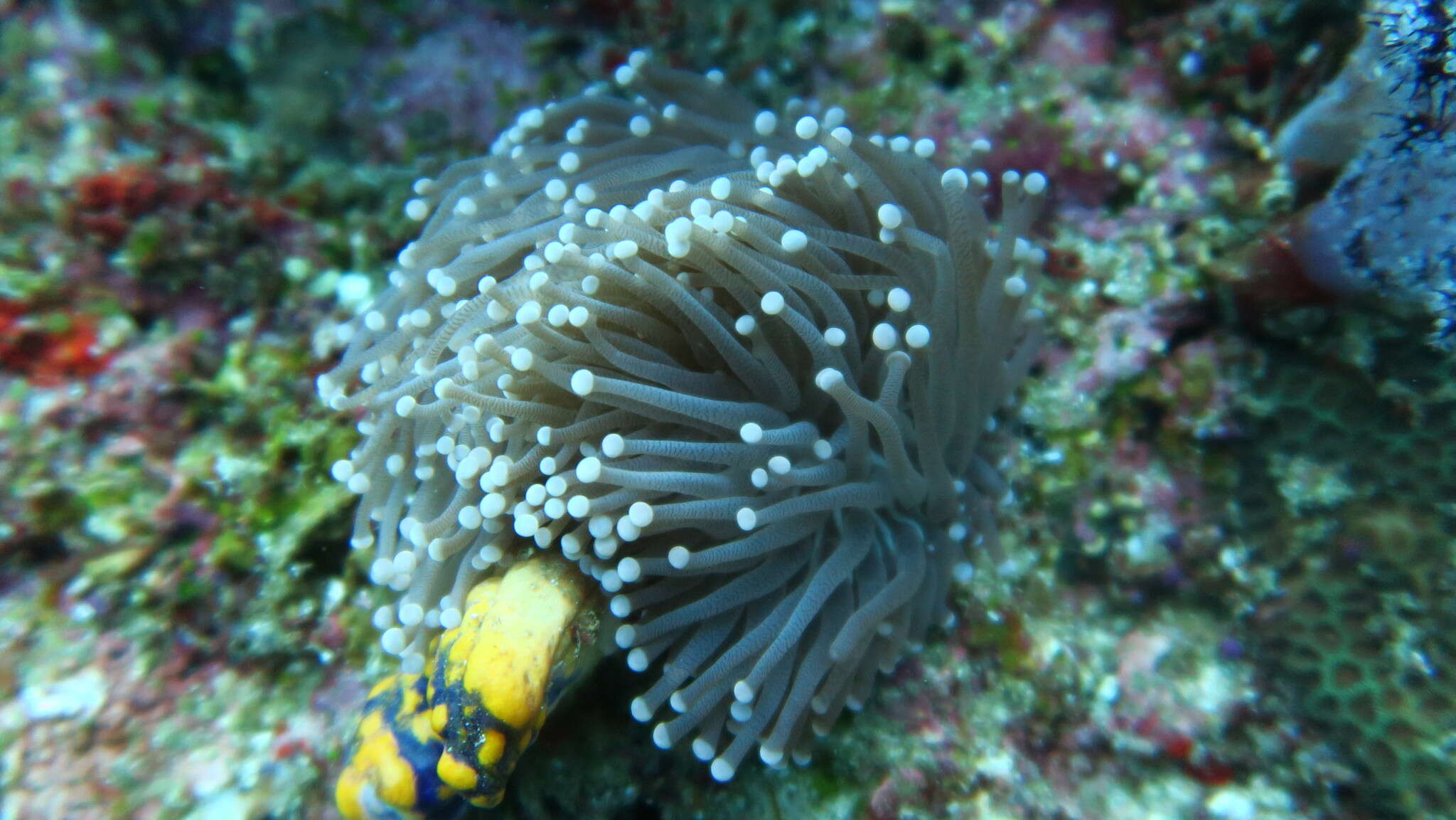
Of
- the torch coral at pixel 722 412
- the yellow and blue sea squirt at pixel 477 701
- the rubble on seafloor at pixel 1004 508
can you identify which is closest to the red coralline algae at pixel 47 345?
the rubble on seafloor at pixel 1004 508

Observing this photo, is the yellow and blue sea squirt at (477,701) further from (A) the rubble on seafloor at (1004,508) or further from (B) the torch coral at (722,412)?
(A) the rubble on seafloor at (1004,508)

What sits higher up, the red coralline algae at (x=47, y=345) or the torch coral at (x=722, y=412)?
the torch coral at (x=722, y=412)

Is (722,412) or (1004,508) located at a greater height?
(722,412)

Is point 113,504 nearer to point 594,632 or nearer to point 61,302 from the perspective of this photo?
point 61,302

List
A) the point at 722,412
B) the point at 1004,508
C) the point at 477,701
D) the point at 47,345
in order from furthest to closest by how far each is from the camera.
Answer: the point at 47,345 < the point at 1004,508 < the point at 722,412 < the point at 477,701

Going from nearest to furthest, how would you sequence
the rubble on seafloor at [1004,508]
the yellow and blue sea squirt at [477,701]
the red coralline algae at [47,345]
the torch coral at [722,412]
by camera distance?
the yellow and blue sea squirt at [477,701], the torch coral at [722,412], the rubble on seafloor at [1004,508], the red coralline algae at [47,345]

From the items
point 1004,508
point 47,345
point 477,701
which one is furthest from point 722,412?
point 47,345

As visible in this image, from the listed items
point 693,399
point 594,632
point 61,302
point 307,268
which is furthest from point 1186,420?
point 61,302

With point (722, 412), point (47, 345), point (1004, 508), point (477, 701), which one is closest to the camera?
point (477, 701)

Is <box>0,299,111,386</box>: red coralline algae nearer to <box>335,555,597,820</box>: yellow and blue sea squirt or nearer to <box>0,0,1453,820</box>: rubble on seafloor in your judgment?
<box>0,0,1453,820</box>: rubble on seafloor

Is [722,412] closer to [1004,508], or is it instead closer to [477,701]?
[477,701]
